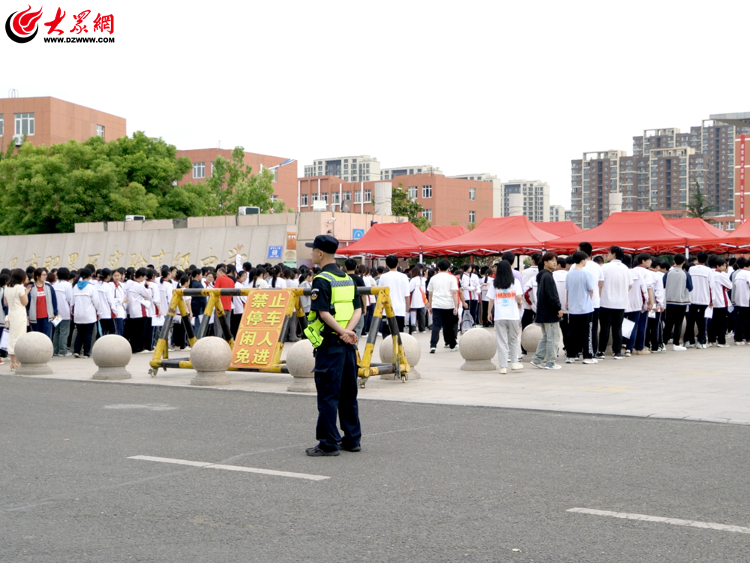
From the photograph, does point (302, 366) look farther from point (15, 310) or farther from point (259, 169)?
point (259, 169)

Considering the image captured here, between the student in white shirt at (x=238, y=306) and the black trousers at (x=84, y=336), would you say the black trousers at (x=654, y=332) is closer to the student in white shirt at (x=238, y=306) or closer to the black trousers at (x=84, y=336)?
the student in white shirt at (x=238, y=306)

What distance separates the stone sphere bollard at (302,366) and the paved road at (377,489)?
191 centimetres

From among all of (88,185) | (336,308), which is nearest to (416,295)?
(336,308)

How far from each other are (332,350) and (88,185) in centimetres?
4780

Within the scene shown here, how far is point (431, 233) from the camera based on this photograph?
32.2 metres

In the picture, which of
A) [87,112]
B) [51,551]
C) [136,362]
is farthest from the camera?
[87,112]

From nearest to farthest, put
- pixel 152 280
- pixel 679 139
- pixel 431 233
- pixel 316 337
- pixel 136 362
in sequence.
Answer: pixel 316 337 < pixel 136 362 < pixel 152 280 < pixel 431 233 < pixel 679 139

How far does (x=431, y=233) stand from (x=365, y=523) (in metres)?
27.1

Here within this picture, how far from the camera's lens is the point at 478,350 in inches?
562

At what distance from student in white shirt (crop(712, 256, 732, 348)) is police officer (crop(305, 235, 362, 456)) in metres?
13.2

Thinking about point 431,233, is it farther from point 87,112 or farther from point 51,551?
point 87,112

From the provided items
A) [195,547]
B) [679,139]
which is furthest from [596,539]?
[679,139]

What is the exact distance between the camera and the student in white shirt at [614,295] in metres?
15.4

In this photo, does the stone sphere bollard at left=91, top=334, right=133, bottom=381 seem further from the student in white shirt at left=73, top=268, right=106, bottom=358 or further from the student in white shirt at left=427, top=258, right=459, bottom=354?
the student in white shirt at left=427, top=258, right=459, bottom=354
